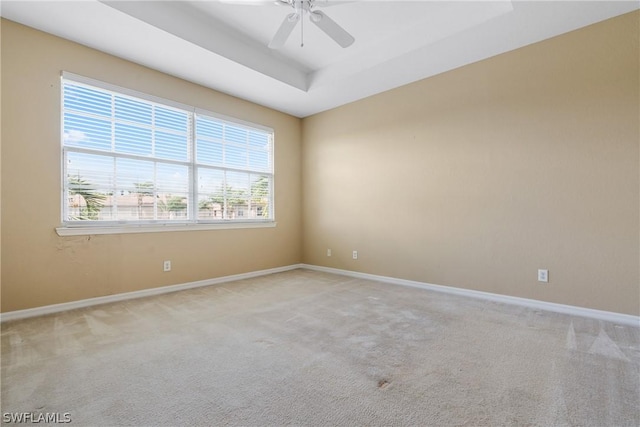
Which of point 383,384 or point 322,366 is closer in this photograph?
point 383,384

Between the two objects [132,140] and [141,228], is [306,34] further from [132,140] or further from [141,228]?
[141,228]

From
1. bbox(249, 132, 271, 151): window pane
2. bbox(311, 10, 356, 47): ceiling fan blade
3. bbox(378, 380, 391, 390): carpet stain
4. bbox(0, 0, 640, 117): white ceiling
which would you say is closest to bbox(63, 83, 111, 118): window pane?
bbox(0, 0, 640, 117): white ceiling

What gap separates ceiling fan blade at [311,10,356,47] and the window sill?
285cm

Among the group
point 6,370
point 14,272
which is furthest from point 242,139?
point 6,370

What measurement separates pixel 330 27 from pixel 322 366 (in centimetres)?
262

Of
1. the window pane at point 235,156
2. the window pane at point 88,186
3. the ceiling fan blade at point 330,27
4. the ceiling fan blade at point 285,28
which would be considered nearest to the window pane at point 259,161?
the window pane at point 235,156

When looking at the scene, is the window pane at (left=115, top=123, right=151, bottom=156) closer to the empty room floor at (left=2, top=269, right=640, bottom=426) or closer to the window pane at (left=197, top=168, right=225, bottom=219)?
the window pane at (left=197, top=168, right=225, bottom=219)

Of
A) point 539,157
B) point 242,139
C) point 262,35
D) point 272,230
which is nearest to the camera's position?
point 539,157

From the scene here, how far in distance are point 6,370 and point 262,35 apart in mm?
3655

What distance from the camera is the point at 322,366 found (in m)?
1.88

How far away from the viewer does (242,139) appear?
4.54 metres

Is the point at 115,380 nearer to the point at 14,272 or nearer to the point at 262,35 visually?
the point at 14,272

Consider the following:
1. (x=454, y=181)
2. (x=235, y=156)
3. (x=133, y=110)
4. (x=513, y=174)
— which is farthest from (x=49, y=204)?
(x=513, y=174)

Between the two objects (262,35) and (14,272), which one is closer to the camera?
(14,272)
